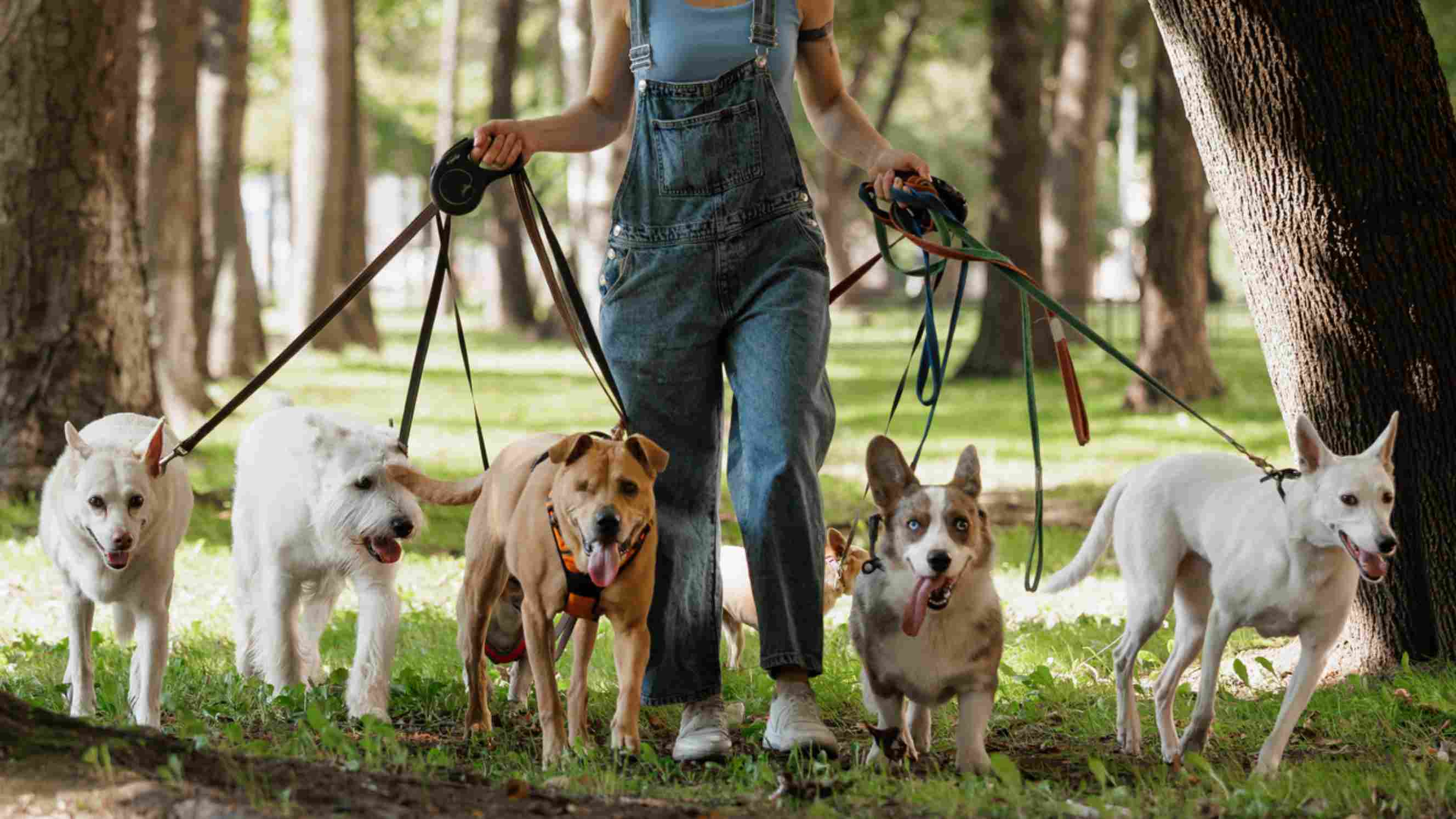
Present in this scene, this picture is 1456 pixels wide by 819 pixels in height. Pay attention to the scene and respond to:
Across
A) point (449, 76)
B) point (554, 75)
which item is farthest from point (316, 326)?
point (554, 75)

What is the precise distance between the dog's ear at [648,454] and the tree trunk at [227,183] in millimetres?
16324

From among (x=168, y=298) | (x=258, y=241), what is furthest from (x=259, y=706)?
(x=258, y=241)

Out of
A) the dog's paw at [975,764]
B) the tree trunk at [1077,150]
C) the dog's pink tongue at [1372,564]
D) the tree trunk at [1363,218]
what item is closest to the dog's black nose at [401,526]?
the dog's paw at [975,764]

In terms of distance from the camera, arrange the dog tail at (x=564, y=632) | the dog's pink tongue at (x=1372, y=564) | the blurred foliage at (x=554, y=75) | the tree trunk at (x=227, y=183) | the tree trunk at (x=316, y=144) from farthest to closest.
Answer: the blurred foliage at (x=554, y=75)
the tree trunk at (x=316, y=144)
the tree trunk at (x=227, y=183)
the dog tail at (x=564, y=632)
the dog's pink tongue at (x=1372, y=564)

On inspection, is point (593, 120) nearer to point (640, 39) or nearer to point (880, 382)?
point (640, 39)

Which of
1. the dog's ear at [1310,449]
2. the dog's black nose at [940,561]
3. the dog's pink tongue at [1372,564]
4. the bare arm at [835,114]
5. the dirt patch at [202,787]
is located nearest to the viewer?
the dirt patch at [202,787]

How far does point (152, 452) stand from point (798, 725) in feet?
7.43

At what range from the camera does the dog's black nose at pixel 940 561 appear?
476 centimetres

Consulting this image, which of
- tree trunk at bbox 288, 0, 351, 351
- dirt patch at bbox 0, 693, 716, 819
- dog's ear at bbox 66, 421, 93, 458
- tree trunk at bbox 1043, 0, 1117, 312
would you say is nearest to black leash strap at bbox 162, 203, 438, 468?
dog's ear at bbox 66, 421, 93, 458

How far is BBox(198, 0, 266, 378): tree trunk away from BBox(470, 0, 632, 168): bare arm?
51.1 ft

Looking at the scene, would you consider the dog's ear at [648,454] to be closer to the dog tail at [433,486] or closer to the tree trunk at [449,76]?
the dog tail at [433,486]

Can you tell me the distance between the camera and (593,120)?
5.49 m

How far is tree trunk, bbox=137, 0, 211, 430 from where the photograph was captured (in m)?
16.3

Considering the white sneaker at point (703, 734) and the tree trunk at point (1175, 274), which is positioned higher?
the tree trunk at point (1175, 274)
